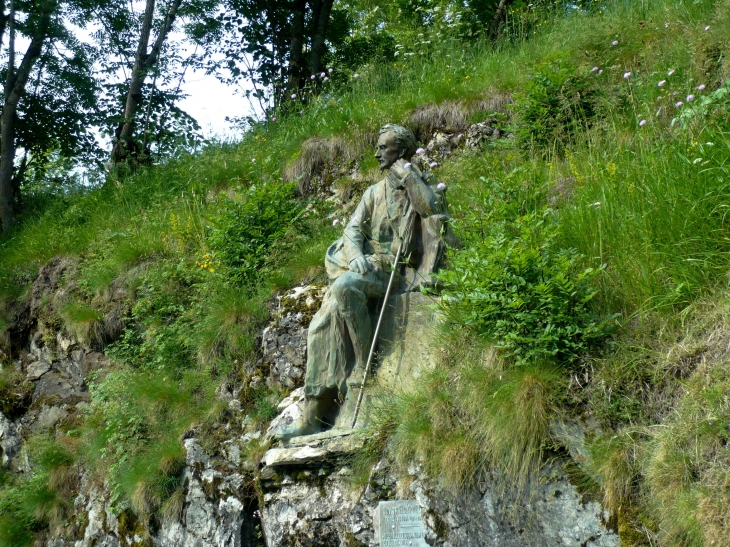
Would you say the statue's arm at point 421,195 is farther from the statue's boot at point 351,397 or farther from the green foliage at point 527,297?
the statue's boot at point 351,397

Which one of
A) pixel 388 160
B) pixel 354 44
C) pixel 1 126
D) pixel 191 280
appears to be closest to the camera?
pixel 388 160

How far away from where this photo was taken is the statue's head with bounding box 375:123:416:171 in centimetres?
668

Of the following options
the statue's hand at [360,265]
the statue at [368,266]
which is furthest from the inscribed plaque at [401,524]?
the statue's hand at [360,265]

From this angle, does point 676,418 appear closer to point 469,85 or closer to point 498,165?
point 498,165

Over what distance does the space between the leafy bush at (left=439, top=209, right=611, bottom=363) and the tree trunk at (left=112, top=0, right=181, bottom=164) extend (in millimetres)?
9474

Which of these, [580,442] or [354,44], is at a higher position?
[354,44]

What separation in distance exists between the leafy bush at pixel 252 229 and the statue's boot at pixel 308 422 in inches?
104

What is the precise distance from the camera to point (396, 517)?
17.4ft

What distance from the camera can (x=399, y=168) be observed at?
21.8 ft

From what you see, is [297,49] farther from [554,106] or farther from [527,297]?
[527,297]

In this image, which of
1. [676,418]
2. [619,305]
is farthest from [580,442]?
[619,305]

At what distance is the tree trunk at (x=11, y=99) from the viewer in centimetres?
1380

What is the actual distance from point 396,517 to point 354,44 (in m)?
12.5

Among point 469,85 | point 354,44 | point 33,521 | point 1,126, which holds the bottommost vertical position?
point 33,521
